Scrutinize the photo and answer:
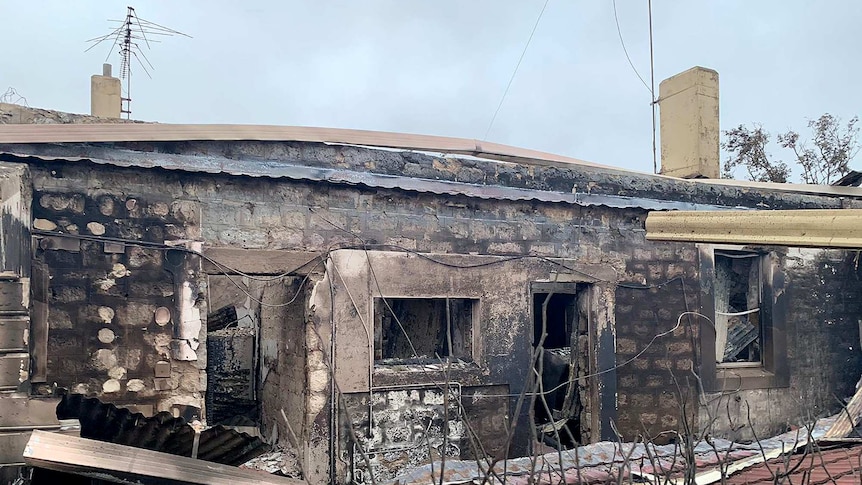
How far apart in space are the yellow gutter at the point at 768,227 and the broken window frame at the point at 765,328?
3.70 meters

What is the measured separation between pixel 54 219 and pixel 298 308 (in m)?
1.98

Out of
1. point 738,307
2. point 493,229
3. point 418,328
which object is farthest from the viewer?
point 738,307

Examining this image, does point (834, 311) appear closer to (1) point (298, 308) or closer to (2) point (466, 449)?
(2) point (466, 449)

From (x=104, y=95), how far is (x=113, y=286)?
498 cm

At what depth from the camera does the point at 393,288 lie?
5312 mm

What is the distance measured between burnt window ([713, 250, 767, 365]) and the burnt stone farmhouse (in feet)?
0.08

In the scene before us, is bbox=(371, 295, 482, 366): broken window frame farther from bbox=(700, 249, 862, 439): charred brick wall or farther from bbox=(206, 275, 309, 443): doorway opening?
bbox=(700, 249, 862, 439): charred brick wall

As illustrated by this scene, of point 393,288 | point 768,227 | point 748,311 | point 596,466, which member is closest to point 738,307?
point 748,311

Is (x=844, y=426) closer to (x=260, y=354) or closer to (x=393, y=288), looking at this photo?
(x=393, y=288)

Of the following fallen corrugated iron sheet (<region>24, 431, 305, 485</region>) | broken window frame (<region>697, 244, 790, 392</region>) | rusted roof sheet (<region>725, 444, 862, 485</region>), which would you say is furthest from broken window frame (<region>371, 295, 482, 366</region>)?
broken window frame (<region>697, 244, 790, 392</region>)

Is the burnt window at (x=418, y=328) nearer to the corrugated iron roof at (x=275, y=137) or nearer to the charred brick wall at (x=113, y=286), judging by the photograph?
the corrugated iron roof at (x=275, y=137)

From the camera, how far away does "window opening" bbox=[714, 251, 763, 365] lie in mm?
7074

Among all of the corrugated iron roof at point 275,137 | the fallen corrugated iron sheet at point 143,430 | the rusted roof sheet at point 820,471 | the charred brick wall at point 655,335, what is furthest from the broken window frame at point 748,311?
the fallen corrugated iron sheet at point 143,430

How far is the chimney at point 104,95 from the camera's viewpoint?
8273mm
